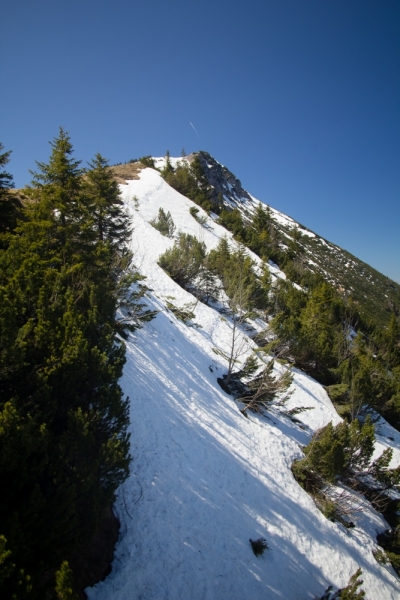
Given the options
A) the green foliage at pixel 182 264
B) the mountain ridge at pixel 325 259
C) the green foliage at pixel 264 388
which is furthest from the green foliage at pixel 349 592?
the mountain ridge at pixel 325 259

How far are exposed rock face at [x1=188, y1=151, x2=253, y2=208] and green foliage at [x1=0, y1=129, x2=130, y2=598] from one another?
64.4 meters

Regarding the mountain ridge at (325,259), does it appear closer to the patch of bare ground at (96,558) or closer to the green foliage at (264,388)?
the green foliage at (264,388)

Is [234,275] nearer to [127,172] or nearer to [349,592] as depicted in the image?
[349,592]

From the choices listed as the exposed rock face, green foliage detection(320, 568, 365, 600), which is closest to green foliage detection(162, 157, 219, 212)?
the exposed rock face

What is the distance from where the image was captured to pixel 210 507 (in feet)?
28.6

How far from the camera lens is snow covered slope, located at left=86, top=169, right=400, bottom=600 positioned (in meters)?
6.94

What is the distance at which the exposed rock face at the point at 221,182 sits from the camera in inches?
3051

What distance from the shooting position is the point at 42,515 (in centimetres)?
421

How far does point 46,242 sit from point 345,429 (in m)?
14.7

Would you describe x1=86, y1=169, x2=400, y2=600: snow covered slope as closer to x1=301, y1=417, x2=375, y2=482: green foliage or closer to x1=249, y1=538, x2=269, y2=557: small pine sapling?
x1=249, y1=538, x2=269, y2=557: small pine sapling

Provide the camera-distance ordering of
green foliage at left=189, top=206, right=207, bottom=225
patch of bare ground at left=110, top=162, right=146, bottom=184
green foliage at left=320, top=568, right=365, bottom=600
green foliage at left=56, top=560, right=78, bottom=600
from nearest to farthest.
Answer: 1. green foliage at left=56, top=560, right=78, bottom=600
2. green foliage at left=320, top=568, right=365, bottom=600
3. green foliage at left=189, top=206, right=207, bottom=225
4. patch of bare ground at left=110, top=162, right=146, bottom=184

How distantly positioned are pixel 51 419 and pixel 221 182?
92873 mm

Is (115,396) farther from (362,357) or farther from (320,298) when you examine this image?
(320,298)

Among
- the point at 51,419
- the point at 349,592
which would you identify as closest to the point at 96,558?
the point at 51,419
